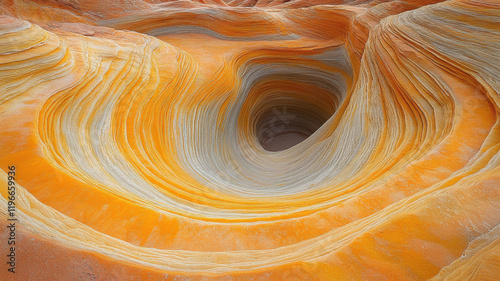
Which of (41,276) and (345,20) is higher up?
(345,20)

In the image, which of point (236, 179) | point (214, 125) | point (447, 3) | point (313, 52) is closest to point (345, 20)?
point (313, 52)

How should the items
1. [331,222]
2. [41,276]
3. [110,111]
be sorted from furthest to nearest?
1. [110,111]
2. [331,222]
3. [41,276]

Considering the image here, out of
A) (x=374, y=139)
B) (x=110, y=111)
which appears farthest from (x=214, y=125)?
(x=374, y=139)

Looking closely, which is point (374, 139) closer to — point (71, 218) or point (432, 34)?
point (432, 34)

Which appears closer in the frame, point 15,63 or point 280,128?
point 15,63

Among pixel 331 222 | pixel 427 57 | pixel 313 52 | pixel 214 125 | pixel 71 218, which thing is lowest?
pixel 71 218

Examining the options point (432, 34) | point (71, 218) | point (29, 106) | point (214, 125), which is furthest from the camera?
point (214, 125)
